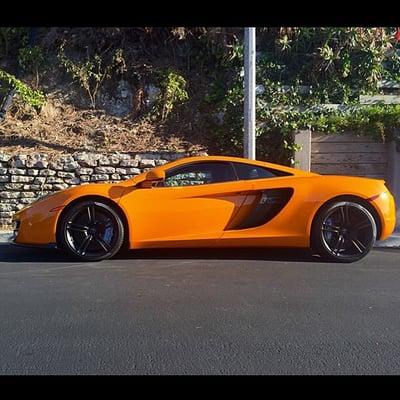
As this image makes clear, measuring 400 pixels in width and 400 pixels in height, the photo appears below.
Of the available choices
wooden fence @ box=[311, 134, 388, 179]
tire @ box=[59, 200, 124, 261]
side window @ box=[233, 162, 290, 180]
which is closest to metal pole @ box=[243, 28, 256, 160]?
wooden fence @ box=[311, 134, 388, 179]

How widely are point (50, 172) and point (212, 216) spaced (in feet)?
14.2

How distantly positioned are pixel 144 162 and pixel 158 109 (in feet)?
8.05

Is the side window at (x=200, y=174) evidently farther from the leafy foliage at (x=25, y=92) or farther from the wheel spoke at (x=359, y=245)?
the leafy foliage at (x=25, y=92)

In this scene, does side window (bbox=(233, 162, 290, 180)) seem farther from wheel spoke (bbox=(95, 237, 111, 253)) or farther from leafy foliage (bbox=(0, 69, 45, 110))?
leafy foliage (bbox=(0, 69, 45, 110))

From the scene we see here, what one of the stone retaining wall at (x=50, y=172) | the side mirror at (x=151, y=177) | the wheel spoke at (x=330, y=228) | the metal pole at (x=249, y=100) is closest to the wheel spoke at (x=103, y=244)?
the side mirror at (x=151, y=177)

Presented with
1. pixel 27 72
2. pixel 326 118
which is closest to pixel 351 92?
pixel 326 118

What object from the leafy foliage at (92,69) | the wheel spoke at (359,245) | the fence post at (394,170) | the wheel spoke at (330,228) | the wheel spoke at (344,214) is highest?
the leafy foliage at (92,69)

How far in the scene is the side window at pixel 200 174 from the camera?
5.91 m

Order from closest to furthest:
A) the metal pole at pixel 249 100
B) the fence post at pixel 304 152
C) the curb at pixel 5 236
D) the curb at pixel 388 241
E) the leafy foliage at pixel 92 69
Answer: the curb at pixel 388 241
the curb at pixel 5 236
the metal pole at pixel 249 100
the fence post at pixel 304 152
the leafy foliage at pixel 92 69

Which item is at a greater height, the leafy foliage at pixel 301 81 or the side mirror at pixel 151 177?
the leafy foliage at pixel 301 81

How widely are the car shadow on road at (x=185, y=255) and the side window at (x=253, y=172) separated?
1022 millimetres

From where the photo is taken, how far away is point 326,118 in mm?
10062

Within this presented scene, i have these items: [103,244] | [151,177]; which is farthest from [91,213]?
[151,177]

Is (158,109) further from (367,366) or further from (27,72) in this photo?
(367,366)
